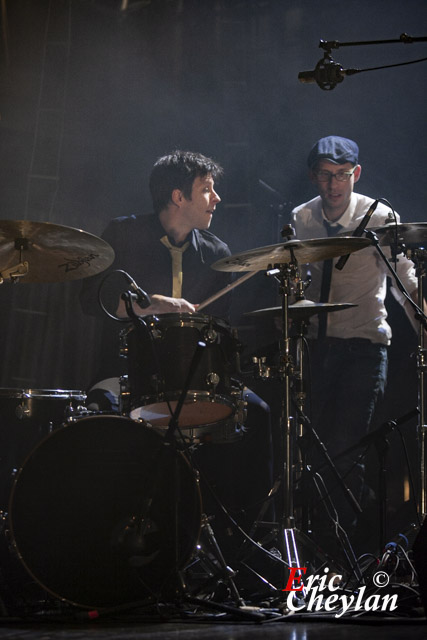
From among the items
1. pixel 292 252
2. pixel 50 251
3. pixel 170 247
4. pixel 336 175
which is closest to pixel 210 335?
pixel 292 252

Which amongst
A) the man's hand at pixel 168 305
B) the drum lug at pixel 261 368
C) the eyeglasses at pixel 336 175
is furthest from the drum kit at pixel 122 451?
the eyeglasses at pixel 336 175

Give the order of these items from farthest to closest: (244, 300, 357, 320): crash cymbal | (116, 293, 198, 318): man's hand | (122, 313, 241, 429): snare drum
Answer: (116, 293, 198, 318): man's hand → (244, 300, 357, 320): crash cymbal → (122, 313, 241, 429): snare drum

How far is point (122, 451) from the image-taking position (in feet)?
8.89

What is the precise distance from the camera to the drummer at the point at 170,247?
403cm

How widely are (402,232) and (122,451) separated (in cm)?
182

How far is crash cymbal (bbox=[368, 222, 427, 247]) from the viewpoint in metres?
3.54

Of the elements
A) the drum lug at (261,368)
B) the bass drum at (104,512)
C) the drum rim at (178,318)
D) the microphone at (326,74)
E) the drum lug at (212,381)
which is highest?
the microphone at (326,74)

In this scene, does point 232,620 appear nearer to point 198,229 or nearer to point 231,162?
point 198,229

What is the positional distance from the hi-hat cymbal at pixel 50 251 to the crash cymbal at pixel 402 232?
1343 mm

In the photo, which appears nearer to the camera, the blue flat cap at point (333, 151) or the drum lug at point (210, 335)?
the drum lug at point (210, 335)

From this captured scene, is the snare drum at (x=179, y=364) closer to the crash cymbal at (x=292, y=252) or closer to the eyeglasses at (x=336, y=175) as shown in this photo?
the crash cymbal at (x=292, y=252)

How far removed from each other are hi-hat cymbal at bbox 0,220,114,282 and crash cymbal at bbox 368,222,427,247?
1.34 m

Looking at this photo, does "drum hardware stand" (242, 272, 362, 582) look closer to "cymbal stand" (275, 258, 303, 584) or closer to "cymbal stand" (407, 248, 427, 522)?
"cymbal stand" (275, 258, 303, 584)

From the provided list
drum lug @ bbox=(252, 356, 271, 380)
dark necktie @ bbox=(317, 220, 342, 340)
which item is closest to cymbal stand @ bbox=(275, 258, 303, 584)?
drum lug @ bbox=(252, 356, 271, 380)
